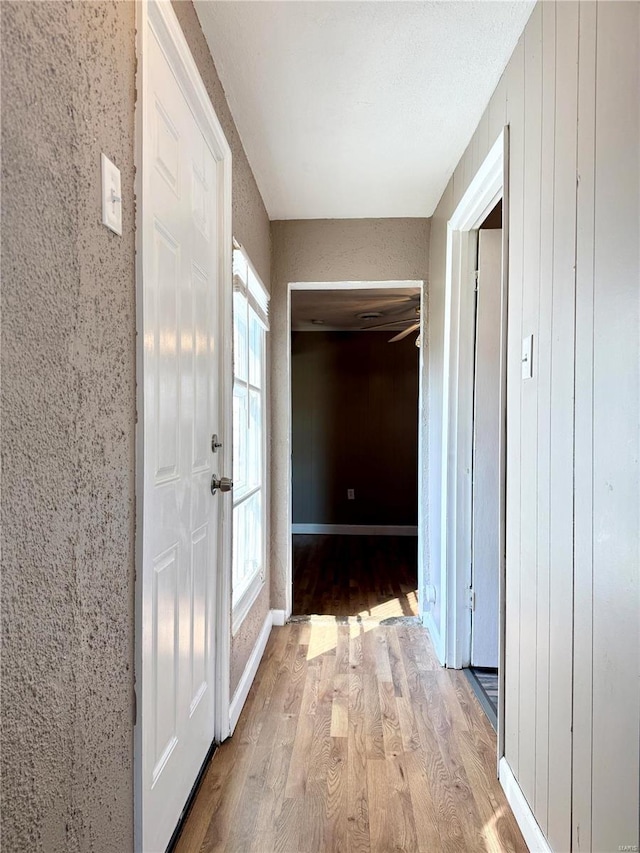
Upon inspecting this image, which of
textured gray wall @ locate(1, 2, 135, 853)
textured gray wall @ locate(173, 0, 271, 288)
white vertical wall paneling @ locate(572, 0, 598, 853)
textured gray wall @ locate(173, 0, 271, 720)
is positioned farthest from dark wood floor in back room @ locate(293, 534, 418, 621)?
textured gray wall @ locate(1, 2, 135, 853)

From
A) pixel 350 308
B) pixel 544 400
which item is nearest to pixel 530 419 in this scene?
pixel 544 400

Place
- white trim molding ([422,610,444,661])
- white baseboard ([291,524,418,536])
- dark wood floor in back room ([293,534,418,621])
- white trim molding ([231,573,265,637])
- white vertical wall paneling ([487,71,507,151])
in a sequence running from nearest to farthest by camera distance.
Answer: white vertical wall paneling ([487,71,507,151])
white trim molding ([231,573,265,637])
white trim molding ([422,610,444,661])
dark wood floor in back room ([293,534,418,621])
white baseboard ([291,524,418,536])

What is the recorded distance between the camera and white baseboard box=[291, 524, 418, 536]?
543 centimetres

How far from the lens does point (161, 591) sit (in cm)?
118

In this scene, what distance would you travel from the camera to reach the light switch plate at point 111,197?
2.86ft

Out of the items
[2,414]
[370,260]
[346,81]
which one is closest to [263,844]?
[2,414]

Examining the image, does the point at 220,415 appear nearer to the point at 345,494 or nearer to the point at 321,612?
the point at 321,612

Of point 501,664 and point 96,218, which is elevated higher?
point 96,218

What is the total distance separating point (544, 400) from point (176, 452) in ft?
3.26

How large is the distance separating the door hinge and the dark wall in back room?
3120mm

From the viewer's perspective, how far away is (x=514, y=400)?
1.52 meters

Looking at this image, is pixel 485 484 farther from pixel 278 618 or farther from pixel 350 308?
pixel 350 308

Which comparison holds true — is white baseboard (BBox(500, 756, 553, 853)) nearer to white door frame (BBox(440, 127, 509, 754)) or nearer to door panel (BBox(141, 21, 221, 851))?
white door frame (BBox(440, 127, 509, 754))

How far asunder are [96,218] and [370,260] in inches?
88.8
